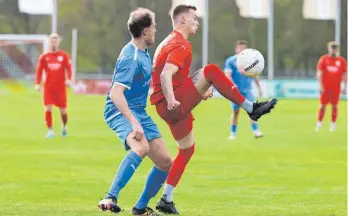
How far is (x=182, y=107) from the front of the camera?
9219mm

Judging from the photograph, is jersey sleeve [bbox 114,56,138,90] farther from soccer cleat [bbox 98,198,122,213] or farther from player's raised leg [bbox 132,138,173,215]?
soccer cleat [bbox 98,198,122,213]

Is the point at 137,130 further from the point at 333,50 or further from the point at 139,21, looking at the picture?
the point at 333,50

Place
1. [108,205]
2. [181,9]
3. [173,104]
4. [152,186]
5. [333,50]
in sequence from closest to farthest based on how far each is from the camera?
1. [108,205]
2. [173,104]
3. [152,186]
4. [181,9]
5. [333,50]

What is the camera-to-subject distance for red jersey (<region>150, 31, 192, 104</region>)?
9.08 metres

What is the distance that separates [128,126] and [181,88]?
2.59 ft

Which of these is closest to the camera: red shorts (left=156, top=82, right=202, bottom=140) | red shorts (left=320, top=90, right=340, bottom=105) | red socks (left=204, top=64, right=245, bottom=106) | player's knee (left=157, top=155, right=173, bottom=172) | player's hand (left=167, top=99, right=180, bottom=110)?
player's hand (left=167, top=99, right=180, bottom=110)

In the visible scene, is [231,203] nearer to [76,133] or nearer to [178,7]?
[178,7]

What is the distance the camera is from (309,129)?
24.9 metres

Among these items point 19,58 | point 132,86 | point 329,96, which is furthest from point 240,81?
point 19,58

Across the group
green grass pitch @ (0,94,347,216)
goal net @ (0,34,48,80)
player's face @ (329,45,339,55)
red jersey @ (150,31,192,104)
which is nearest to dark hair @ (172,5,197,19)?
red jersey @ (150,31,192,104)

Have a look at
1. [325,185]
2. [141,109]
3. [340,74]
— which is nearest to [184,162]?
[141,109]

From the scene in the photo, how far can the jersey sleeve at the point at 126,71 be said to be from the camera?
860 centimetres

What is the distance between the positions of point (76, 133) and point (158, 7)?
5733cm

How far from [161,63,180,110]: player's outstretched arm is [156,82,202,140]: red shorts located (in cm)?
30
